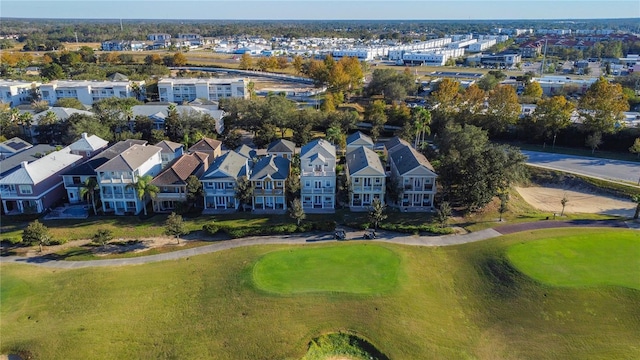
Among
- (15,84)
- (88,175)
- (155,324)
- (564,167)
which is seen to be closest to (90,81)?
(15,84)

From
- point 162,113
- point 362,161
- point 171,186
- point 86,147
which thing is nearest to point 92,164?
point 86,147

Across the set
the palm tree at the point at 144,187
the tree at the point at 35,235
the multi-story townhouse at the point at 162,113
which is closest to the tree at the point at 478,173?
the palm tree at the point at 144,187

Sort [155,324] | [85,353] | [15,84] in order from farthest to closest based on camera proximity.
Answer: [15,84]
[155,324]
[85,353]

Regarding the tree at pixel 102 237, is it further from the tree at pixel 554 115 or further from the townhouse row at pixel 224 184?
the tree at pixel 554 115

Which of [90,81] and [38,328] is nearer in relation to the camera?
[38,328]

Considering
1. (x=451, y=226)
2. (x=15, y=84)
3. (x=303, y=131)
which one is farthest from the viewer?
(x=15, y=84)

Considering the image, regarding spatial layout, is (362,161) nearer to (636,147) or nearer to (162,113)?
(636,147)

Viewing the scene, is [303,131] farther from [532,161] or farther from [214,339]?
[214,339]
